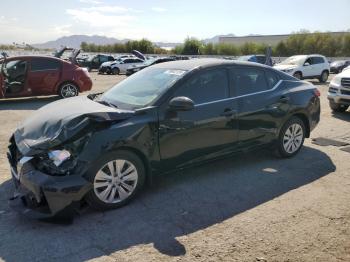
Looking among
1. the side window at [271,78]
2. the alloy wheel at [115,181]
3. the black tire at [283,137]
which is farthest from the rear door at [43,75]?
the alloy wheel at [115,181]

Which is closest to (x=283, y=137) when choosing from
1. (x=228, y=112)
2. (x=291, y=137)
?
(x=291, y=137)

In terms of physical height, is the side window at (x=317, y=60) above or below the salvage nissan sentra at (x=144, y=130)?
above

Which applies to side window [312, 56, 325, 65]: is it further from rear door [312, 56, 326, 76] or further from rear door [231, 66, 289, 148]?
rear door [231, 66, 289, 148]

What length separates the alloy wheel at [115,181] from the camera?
4242mm

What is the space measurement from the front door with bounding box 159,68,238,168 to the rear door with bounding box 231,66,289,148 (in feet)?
0.60

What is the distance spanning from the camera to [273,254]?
11.6 ft

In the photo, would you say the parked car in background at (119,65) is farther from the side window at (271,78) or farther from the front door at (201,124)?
the front door at (201,124)

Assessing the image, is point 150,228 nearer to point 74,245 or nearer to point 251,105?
point 74,245

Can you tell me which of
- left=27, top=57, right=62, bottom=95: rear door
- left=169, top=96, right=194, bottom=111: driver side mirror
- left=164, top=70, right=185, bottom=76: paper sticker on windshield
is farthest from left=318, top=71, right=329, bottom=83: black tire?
left=169, top=96, right=194, bottom=111: driver side mirror

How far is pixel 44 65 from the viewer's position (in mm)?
12820

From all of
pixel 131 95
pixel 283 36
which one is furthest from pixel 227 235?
pixel 283 36

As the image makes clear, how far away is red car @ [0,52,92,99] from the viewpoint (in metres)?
12.3

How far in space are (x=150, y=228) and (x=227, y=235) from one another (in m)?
0.77

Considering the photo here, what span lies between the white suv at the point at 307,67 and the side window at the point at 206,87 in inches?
606
